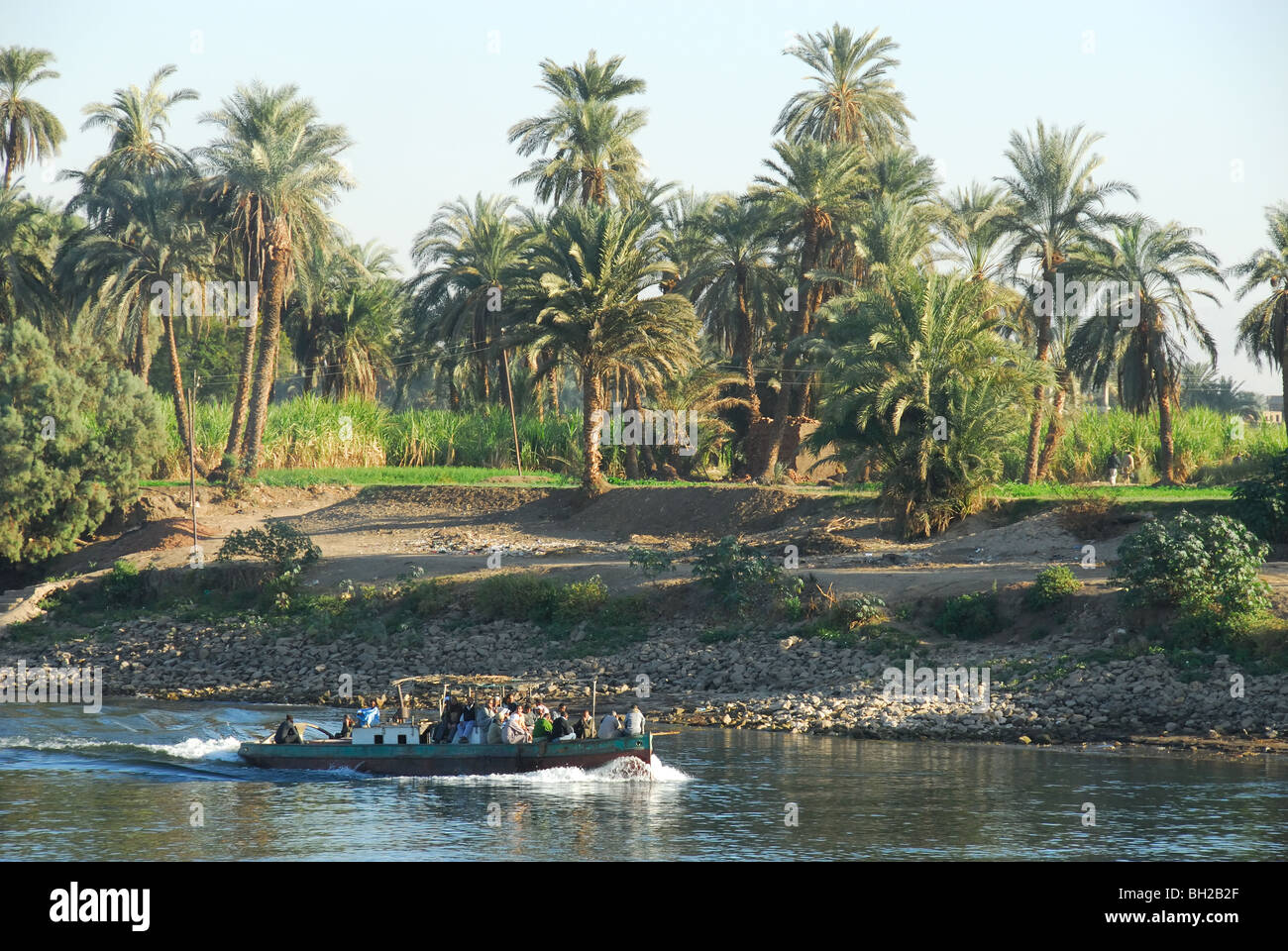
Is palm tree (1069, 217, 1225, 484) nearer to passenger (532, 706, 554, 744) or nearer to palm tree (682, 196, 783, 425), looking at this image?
palm tree (682, 196, 783, 425)

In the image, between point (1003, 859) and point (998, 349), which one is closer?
point (1003, 859)

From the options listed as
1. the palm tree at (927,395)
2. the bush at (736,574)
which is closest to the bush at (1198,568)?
the palm tree at (927,395)

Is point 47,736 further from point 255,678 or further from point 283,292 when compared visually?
point 283,292

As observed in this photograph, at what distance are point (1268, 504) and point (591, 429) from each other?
23657 millimetres

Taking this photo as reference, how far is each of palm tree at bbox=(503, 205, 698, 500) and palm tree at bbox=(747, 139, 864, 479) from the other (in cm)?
548

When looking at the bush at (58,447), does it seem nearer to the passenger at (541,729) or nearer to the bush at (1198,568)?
the passenger at (541,729)

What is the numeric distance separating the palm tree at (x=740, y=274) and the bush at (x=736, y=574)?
18002 mm

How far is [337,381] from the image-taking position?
245 feet

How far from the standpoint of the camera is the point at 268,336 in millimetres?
58375

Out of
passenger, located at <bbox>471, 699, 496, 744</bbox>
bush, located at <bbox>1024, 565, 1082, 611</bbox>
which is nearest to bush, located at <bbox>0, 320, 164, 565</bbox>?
passenger, located at <bbox>471, 699, 496, 744</bbox>

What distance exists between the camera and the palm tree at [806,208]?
174 feet
